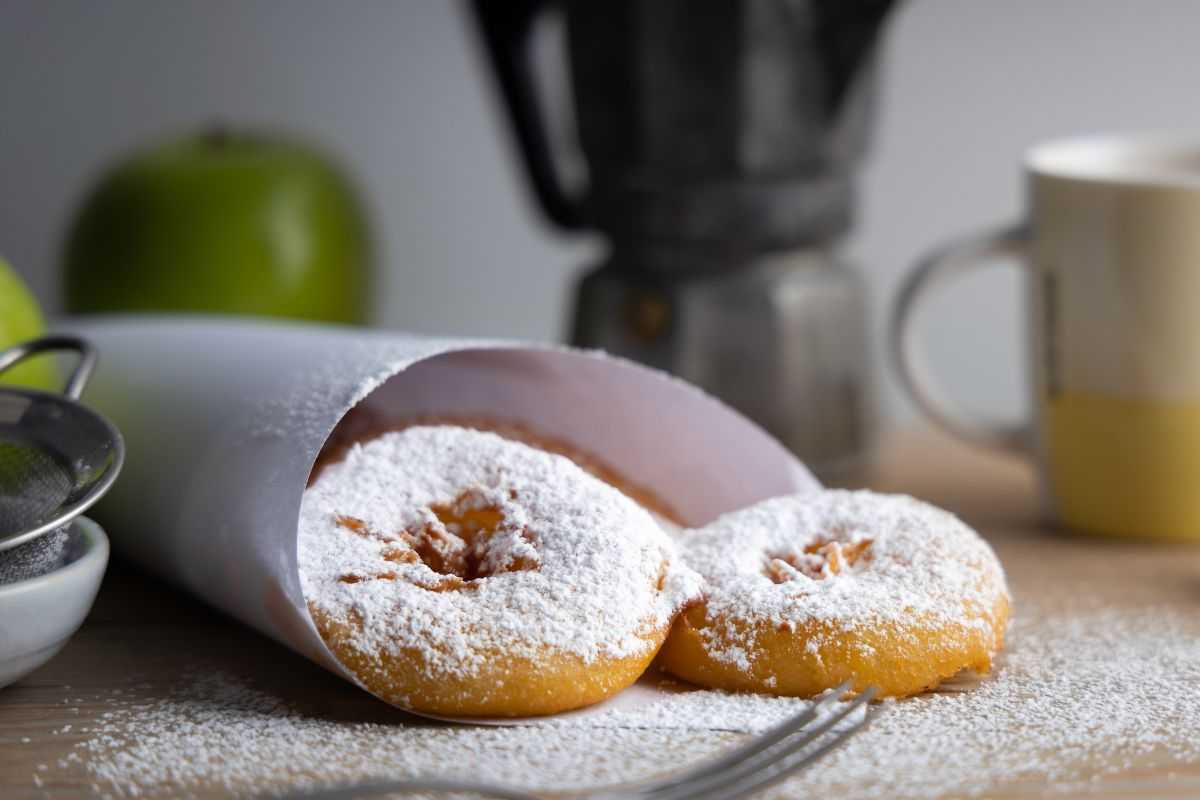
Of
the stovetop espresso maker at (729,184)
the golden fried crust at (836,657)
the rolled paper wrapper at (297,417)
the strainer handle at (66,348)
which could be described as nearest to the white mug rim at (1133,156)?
the stovetop espresso maker at (729,184)

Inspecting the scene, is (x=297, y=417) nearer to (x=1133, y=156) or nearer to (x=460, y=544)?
(x=460, y=544)

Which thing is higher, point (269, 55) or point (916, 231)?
point (269, 55)

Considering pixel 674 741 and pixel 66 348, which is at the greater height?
pixel 66 348

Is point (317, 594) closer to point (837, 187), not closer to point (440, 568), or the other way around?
point (440, 568)

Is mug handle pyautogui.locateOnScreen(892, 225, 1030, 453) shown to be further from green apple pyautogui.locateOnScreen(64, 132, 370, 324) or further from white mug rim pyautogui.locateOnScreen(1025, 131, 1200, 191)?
green apple pyautogui.locateOnScreen(64, 132, 370, 324)

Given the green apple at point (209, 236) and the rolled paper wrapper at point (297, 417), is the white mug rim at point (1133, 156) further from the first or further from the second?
the green apple at point (209, 236)

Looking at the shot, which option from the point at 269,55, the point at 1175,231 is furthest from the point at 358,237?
the point at 1175,231

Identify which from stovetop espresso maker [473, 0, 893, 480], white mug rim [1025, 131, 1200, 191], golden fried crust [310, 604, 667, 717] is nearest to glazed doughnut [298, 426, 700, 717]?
golden fried crust [310, 604, 667, 717]

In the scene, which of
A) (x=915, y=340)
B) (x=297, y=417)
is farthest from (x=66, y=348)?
(x=915, y=340)
